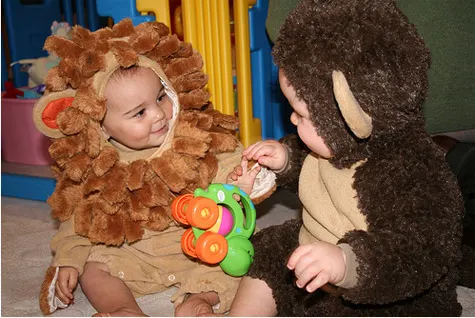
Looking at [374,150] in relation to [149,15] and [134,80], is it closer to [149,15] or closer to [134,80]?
[134,80]

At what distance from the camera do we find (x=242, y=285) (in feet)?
3.38

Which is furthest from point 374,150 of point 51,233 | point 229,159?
point 51,233

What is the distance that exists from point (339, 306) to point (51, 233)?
0.85 meters

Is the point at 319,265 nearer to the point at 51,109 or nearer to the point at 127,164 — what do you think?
the point at 127,164

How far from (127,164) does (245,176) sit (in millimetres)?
228

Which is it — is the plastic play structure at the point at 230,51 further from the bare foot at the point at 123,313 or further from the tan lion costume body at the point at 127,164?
the bare foot at the point at 123,313

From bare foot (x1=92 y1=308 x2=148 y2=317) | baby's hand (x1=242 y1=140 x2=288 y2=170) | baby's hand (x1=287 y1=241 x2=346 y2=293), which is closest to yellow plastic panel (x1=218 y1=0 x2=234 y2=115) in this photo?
baby's hand (x1=242 y1=140 x2=288 y2=170)

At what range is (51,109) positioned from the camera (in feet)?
3.63

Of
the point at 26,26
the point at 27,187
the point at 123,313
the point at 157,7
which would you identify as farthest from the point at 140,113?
the point at 26,26

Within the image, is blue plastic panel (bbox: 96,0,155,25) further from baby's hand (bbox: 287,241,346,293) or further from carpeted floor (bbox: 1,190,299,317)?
baby's hand (bbox: 287,241,346,293)

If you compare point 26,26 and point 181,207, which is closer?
point 181,207

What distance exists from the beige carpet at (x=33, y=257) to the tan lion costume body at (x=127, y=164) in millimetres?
39

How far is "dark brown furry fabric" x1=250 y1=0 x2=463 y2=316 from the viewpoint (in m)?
0.79

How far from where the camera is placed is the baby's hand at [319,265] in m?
0.77
